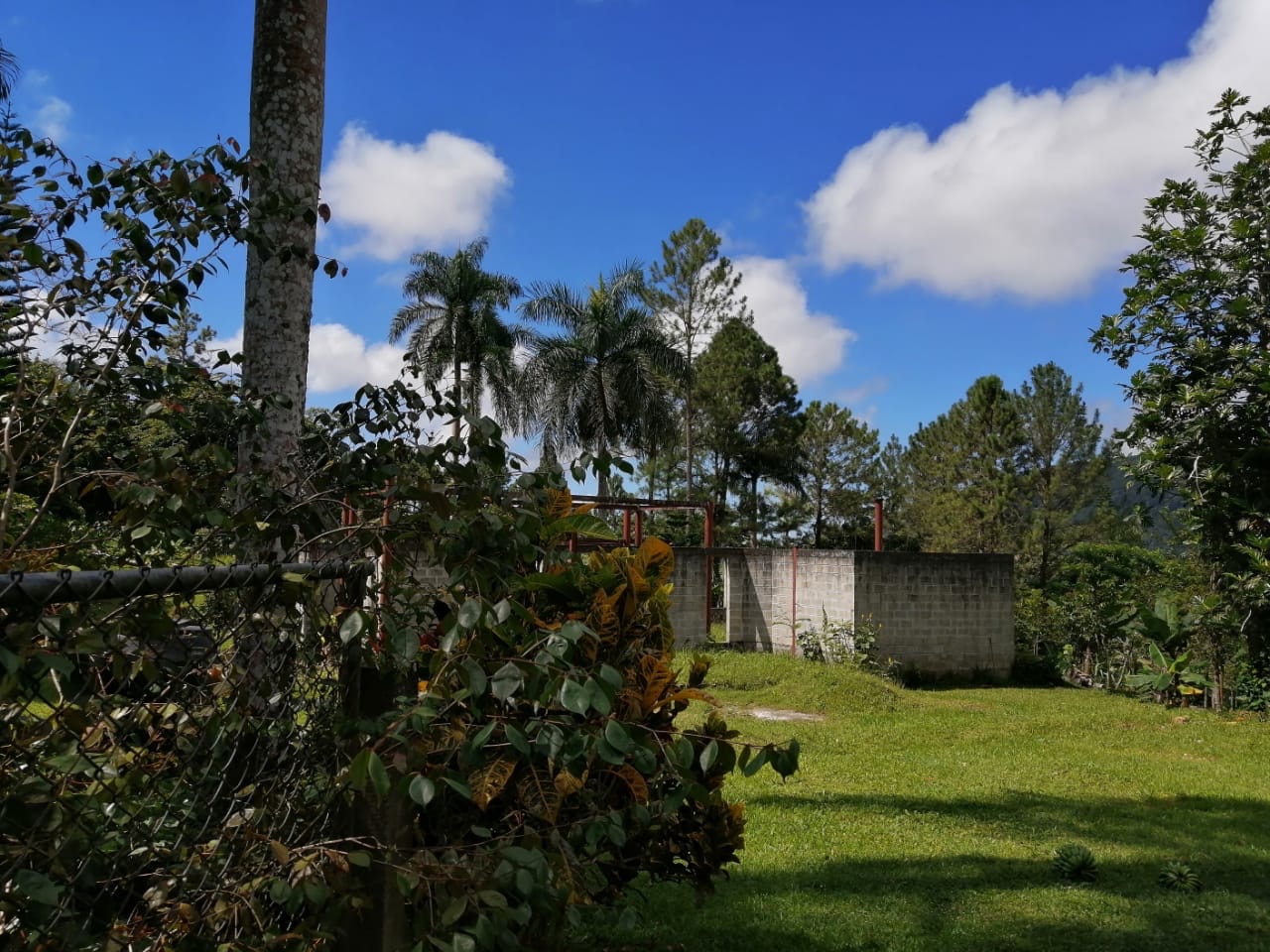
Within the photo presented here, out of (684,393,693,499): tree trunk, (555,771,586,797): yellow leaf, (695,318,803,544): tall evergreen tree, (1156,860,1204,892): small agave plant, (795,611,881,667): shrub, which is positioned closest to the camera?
(555,771,586,797): yellow leaf

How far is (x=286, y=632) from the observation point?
186 centimetres

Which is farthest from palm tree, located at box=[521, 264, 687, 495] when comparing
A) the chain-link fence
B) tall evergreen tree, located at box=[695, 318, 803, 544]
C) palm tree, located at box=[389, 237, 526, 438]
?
the chain-link fence

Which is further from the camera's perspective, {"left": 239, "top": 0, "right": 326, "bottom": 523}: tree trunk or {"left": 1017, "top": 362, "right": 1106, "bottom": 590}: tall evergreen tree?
{"left": 1017, "top": 362, "right": 1106, "bottom": 590}: tall evergreen tree

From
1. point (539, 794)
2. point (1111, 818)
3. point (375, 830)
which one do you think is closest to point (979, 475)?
point (1111, 818)

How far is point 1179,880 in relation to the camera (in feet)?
15.6

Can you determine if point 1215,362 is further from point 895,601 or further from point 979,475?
point 979,475

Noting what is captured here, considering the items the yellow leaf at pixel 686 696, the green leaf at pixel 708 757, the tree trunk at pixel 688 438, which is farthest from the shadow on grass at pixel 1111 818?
the tree trunk at pixel 688 438

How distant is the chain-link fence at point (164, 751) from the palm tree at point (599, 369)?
2499cm

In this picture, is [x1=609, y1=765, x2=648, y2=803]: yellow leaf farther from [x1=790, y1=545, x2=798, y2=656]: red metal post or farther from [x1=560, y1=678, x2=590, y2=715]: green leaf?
[x1=790, y1=545, x2=798, y2=656]: red metal post

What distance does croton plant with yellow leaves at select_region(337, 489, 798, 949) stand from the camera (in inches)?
50.6

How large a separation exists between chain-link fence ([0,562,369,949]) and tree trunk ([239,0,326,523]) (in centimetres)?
→ 137

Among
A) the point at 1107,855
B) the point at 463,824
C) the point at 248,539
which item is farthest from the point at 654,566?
the point at 1107,855

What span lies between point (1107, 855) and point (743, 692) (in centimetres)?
669

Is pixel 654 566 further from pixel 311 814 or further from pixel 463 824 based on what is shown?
pixel 311 814
